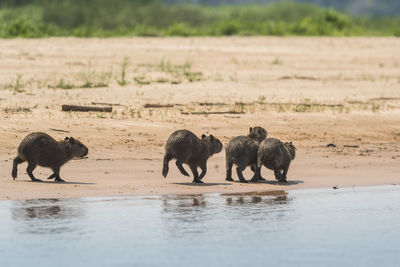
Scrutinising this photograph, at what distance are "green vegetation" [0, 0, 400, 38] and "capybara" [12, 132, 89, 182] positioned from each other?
15123mm

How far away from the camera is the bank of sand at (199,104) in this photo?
1235 centimetres

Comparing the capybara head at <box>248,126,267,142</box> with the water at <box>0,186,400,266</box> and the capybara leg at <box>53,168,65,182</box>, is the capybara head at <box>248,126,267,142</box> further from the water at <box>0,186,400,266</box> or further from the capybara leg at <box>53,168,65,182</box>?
the capybara leg at <box>53,168,65,182</box>

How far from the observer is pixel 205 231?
360 inches

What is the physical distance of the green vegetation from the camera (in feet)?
98.2

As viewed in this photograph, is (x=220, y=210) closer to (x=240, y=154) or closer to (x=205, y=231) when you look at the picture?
(x=205, y=231)

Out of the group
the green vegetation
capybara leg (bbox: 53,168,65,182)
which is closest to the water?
capybara leg (bbox: 53,168,65,182)

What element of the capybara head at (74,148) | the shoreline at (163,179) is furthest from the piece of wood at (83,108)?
the capybara head at (74,148)

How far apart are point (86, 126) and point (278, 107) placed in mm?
4576

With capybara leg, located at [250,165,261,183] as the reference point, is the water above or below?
below

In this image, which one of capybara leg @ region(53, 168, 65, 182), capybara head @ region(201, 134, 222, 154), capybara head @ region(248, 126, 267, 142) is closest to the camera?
capybara leg @ region(53, 168, 65, 182)

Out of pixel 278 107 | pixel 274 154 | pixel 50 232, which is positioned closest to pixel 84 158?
pixel 274 154

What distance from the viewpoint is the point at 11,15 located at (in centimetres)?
3117

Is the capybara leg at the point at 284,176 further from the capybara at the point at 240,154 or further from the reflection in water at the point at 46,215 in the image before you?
the reflection in water at the point at 46,215

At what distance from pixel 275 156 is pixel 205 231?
117 inches
